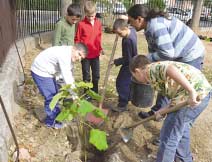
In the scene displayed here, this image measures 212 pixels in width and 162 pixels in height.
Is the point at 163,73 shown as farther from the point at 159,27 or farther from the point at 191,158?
the point at 191,158

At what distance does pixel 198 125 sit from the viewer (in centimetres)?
404

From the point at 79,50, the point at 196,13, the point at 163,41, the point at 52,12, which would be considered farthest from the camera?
the point at 196,13

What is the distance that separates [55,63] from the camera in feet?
11.5

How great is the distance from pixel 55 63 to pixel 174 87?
58.8 inches

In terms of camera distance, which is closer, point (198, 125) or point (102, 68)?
point (198, 125)

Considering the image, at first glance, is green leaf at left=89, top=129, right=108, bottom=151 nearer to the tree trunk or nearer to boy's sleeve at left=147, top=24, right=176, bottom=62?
boy's sleeve at left=147, top=24, right=176, bottom=62

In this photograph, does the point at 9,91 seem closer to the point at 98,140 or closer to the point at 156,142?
the point at 98,140

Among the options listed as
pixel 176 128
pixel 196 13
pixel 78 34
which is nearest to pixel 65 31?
pixel 78 34

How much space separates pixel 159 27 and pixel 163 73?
675 mm

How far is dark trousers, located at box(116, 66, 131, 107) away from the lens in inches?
162

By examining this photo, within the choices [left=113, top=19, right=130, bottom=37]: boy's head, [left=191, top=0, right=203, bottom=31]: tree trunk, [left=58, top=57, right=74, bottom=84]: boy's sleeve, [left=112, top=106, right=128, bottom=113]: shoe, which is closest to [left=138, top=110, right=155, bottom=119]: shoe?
[left=112, top=106, right=128, bottom=113]: shoe

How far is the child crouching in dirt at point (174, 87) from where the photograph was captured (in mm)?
2396

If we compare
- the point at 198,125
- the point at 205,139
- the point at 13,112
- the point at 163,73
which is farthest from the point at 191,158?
the point at 13,112

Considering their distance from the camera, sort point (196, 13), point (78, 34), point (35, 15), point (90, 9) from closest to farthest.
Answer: point (90, 9)
point (78, 34)
point (35, 15)
point (196, 13)
